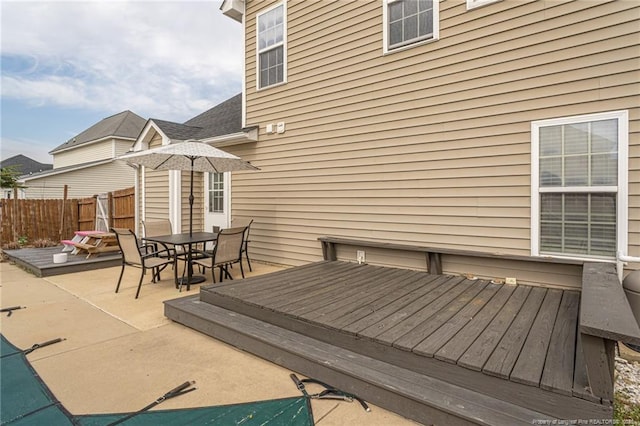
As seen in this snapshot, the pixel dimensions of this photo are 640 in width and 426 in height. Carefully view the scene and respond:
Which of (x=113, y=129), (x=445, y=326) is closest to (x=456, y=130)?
(x=445, y=326)

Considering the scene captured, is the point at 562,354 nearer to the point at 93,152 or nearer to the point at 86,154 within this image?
the point at 93,152

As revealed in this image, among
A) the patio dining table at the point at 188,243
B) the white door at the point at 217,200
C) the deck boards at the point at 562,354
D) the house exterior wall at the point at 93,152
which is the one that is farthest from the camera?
the house exterior wall at the point at 93,152

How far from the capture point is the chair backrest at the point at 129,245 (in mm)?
4441

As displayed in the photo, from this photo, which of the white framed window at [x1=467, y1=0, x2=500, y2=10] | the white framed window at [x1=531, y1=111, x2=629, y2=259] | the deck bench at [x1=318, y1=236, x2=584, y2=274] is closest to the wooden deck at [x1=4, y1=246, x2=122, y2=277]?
the deck bench at [x1=318, y1=236, x2=584, y2=274]

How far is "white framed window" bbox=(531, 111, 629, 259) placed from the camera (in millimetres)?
3186

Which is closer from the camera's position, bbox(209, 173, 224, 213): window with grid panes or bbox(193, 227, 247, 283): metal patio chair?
bbox(193, 227, 247, 283): metal patio chair

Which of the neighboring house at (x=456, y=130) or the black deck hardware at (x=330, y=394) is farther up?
the neighboring house at (x=456, y=130)

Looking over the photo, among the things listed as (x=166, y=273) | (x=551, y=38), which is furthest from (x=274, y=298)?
(x=551, y=38)

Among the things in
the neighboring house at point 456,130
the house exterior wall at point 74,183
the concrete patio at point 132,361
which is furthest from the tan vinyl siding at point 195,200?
the house exterior wall at point 74,183

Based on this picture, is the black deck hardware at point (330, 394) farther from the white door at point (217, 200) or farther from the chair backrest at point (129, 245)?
the white door at point (217, 200)

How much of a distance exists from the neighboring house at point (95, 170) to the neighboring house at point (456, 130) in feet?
36.7

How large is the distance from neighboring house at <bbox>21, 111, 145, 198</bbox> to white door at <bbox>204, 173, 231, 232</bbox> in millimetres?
8439

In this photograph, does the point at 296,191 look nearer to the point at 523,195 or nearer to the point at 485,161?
the point at 485,161

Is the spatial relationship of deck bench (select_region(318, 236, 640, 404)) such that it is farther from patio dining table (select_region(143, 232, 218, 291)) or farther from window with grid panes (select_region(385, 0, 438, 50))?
patio dining table (select_region(143, 232, 218, 291))
